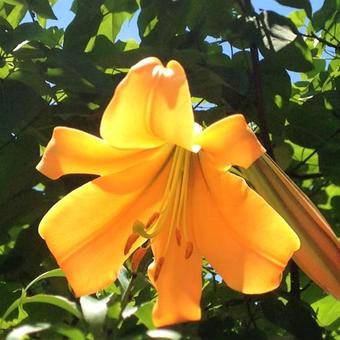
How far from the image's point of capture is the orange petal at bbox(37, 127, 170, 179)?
3.10 feet

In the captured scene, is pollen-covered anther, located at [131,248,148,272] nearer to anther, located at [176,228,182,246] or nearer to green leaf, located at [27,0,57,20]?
anther, located at [176,228,182,246]

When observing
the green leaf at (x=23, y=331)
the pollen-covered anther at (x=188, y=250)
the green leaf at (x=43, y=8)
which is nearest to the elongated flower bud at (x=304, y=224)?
the pollen-covered anther at (x=188, y=250)

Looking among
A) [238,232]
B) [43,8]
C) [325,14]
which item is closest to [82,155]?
[238,232]

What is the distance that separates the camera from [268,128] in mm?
1508

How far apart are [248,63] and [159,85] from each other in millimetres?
692

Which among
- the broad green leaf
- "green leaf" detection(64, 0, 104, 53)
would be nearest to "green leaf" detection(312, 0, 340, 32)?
"green leaf" detection(64, 0, 104, 53)

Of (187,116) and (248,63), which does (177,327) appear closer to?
(187,116)

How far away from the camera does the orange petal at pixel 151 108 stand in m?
0.83

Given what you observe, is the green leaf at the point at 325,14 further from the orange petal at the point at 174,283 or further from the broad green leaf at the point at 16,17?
the orange petal at the point at 174,283

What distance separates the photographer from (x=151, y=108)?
896 millimetres

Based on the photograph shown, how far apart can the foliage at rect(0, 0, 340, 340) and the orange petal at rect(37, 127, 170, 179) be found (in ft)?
0.91

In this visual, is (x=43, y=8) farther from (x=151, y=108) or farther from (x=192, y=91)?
(x=151, y=108)

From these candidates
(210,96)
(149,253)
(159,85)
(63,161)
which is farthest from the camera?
(210,96)

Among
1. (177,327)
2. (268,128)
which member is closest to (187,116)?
(177,327)
